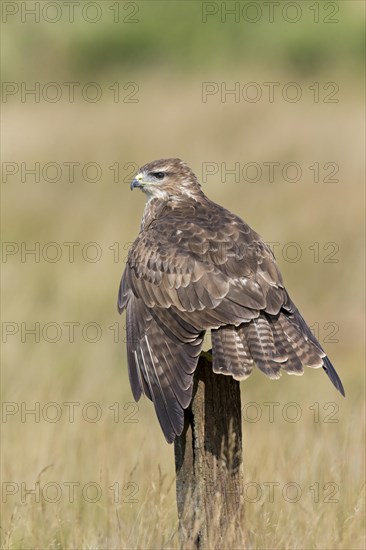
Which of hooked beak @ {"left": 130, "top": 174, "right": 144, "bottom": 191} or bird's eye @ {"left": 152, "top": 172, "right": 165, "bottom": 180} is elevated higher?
bird's eye @ {"left": 152, "top": 172, "right": 165, "bottom": 180}

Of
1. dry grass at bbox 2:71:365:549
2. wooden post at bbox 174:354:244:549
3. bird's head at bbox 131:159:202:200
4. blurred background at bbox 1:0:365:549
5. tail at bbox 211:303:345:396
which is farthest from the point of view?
bird's head at bbox 131:159:202:200

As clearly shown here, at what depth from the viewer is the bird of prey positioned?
519 cm

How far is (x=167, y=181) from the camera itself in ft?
23.2

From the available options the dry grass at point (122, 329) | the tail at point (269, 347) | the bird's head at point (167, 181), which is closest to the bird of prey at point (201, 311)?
the tail at point (269, 347)

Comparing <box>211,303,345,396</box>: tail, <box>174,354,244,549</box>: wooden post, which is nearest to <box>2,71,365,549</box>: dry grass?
<box>174,354,244,549</box>: wooden post

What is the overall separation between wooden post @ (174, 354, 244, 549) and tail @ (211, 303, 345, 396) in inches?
7.2

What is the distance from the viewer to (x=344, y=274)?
1240 centimetres

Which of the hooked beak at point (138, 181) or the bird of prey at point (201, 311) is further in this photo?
the hooked beak at point (138, 181)

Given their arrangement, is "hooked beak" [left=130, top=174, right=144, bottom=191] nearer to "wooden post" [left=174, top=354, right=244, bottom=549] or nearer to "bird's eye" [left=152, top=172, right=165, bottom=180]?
"bird's eye" [left=152, top=172, right=165, bottom=180]

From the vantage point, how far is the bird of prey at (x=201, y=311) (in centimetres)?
519

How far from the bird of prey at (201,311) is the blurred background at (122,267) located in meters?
0.55

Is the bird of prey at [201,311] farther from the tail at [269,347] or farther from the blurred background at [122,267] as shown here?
the blurred background at [122,267]

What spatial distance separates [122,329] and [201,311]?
528 cm

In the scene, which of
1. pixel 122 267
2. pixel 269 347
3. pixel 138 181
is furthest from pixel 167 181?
pixel 122 267
